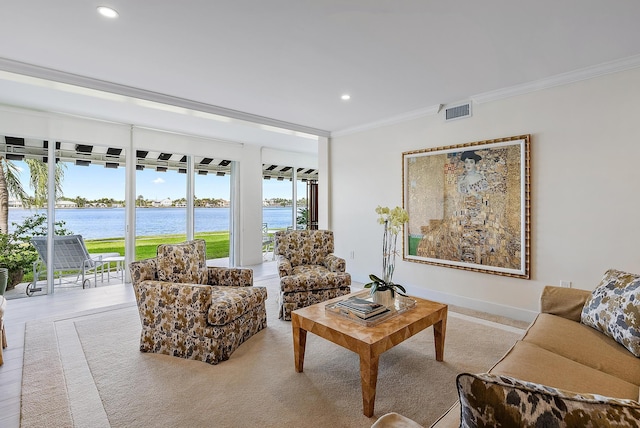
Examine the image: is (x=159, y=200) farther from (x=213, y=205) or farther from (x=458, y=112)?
(x=458, y=112)

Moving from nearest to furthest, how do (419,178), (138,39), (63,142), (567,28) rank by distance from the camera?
1. (567,28)
2. (138,39)
3. (419,178)
4. (63,142)

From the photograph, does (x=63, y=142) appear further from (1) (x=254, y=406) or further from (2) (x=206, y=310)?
(1) (x=254, y=406)

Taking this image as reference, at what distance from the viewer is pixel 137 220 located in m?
5.34

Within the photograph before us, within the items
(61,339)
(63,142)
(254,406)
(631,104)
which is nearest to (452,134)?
(631,104)

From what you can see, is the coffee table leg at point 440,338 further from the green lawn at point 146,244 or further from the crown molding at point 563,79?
the green lawn at point 146,244

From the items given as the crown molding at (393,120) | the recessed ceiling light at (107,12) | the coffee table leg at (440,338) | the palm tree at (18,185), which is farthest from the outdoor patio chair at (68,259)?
the coffee table leg at (440,338)

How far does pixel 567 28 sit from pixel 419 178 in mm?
2235

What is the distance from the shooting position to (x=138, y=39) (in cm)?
247

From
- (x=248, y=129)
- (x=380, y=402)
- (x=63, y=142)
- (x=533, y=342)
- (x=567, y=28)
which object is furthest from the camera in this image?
(x=248, y=129)

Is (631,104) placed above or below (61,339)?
above

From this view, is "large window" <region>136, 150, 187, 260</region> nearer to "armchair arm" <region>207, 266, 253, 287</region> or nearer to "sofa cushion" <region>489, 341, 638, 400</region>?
"armchair arm" <region>207, 266, 253, 287</region>

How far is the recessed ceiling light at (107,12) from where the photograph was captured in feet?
6.86

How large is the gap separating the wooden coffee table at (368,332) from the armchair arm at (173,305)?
0.76 metres

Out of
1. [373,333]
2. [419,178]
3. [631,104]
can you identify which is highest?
[631,104]
